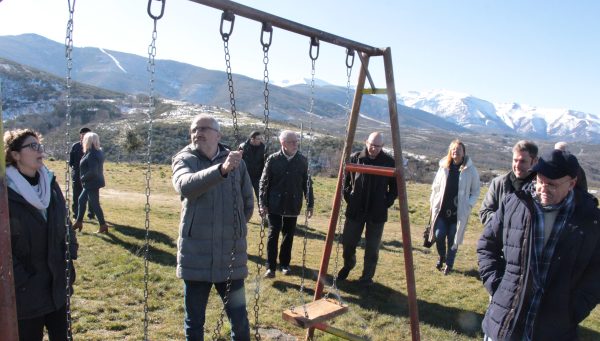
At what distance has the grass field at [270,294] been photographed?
17.1 ft

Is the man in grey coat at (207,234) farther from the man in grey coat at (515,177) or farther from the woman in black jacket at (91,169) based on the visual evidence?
the woman in black jacket at (91,169)

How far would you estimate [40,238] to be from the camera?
3047 millimetres

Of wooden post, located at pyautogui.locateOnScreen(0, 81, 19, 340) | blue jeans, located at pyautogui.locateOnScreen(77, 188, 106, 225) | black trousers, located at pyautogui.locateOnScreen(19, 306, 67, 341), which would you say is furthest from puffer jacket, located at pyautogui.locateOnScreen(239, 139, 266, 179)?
wooden post, located at pyautogui.locateOnScreen(0, 81, 19, 340)

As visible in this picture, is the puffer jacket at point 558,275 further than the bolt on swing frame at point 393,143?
No

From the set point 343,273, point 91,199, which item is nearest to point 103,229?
point 91,199

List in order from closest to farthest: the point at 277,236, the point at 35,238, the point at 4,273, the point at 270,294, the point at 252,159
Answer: the point at 4,273, the point at 35,238, the point at 270,294, the point at 277,236, the point at 252,159

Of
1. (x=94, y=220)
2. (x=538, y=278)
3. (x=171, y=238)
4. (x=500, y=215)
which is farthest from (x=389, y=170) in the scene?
(x=94, y=220)

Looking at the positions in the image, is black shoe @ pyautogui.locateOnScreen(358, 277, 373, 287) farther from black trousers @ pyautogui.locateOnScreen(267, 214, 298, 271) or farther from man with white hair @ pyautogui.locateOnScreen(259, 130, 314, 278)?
man with white hair @ pyautogui.locateOnScreen(259, 130, 314, 278)

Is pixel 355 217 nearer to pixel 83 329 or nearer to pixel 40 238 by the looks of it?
pixel 83 329

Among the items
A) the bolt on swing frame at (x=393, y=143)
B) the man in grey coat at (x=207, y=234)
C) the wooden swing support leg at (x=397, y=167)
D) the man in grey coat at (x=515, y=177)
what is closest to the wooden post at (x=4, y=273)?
the man in grey coat at (x=207, y=234)

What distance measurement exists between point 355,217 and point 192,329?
11.0 feet

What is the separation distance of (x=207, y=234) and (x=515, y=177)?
339cm

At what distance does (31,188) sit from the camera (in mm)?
3020

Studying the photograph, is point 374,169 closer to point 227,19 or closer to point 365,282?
point 227,19
